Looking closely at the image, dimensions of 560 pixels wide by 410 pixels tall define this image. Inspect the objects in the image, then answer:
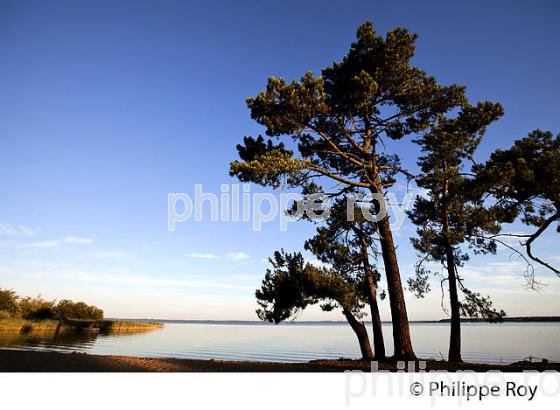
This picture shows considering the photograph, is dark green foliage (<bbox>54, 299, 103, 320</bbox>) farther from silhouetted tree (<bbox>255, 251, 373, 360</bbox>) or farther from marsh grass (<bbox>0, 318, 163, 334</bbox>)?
silhouetted tree (<bbox>255, 251, 373, 360</bbox>)

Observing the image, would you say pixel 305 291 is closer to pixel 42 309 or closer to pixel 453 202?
pixel 453 202

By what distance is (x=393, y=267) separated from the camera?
1194 cm

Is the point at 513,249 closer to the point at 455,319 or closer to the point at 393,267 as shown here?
the point at 455,319

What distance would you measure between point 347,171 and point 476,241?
18.5 feet

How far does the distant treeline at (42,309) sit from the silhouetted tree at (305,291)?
38.0 meters

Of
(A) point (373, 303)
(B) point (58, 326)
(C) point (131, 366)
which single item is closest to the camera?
(C) point (131, 366)

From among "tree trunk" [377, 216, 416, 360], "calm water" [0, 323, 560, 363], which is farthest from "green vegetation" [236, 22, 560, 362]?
"calm water" [0, 323, 560, 363]

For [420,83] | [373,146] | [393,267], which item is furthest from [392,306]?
[420,83]

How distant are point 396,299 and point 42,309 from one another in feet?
175

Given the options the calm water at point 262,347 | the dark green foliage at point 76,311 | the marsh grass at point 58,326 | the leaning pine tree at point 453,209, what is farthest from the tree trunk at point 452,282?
the dark green foliage at point 76,311

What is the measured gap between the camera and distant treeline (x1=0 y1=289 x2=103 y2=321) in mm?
40228

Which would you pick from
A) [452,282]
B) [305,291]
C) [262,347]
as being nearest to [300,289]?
[305,291]

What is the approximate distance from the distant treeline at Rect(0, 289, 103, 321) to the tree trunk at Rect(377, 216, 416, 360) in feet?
139

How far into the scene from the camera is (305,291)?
1284cm
